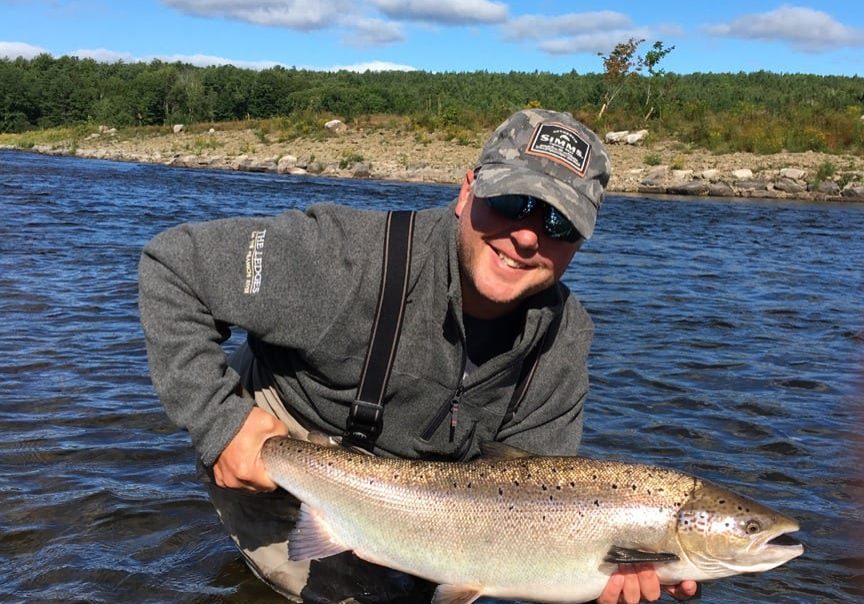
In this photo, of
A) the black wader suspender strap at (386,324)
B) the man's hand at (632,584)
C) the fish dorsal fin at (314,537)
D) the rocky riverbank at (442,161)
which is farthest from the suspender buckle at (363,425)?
the rocky riverbank at (442,161)

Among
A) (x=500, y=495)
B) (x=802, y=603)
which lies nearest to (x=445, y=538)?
(x=500, y=495)

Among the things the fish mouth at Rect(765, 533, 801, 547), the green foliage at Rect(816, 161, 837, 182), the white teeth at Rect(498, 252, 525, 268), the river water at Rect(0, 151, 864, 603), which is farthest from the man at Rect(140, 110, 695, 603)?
the green foliage at Rect(816, 161, 837, 182)

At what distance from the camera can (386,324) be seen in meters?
3.01

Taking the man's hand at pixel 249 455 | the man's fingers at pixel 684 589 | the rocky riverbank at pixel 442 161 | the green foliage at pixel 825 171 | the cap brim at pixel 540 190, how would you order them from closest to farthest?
the cap brim at pixel 540 190 < the man's hand at pixel 249 455 < the man's fingers at pixel 684 589 < the rocky riverbank at pixel 442 161 < the green foliage at pixel 825 171

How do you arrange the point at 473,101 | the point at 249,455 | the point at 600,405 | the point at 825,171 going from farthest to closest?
the point at 473,101, the point at 825,171, the point at 600,405, the point at 249,455

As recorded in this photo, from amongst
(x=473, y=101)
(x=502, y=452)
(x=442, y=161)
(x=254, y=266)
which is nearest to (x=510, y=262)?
(x=502, y=452)

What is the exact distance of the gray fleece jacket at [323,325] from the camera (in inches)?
116

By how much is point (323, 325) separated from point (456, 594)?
1.00 meters

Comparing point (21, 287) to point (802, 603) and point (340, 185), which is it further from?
point (340, 185)

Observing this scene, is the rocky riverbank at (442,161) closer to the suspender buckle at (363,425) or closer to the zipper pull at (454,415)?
the zipper pull at (454,415)

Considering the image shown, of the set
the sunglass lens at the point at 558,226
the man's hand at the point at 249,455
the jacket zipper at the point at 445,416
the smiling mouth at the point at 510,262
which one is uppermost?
the sunglass lens at the point at 558,226

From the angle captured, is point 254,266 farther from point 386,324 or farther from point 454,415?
point 454,415

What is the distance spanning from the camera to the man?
9.60ft

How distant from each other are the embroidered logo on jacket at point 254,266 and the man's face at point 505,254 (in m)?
0.66
